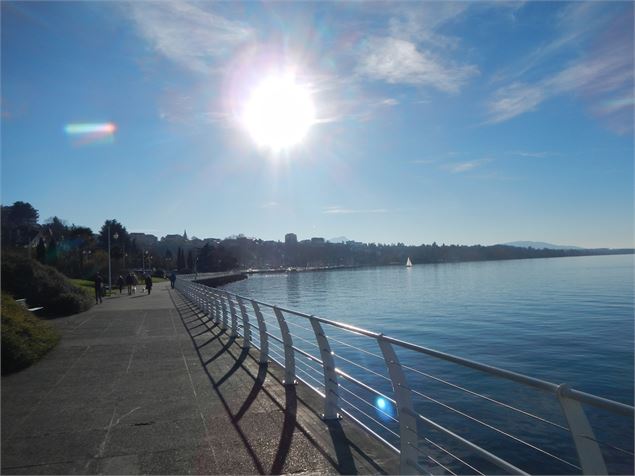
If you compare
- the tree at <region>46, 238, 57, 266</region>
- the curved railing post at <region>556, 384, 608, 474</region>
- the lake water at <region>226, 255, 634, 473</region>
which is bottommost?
the lake water at <region>226, 255, 634, 473</region>

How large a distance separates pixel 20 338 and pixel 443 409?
8.73 meters

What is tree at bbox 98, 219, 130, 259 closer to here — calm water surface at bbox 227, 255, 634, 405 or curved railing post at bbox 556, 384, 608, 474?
calm water surface at bbox 227, 255, 634, 405

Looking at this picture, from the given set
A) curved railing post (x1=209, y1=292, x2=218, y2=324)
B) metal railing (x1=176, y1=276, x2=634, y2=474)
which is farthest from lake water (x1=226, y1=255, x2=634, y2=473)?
curved railing post (x1=209, y1=292, x2=218, y2=324)

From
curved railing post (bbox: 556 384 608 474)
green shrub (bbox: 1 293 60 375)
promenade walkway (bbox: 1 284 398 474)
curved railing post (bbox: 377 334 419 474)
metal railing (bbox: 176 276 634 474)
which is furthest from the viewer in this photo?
green shrub (bbox: 1 293 60 375)

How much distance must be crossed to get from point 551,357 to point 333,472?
1735 cm

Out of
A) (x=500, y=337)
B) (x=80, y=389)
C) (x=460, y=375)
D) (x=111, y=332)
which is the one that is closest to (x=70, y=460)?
(x=80, y=389)

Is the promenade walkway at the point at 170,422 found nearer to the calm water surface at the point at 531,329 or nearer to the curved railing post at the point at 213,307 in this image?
the curved railing post at the point at 213,307

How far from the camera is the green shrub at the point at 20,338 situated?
923 centimetres

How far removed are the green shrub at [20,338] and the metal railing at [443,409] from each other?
12.9 ft

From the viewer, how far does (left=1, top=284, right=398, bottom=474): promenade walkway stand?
15.4 feet

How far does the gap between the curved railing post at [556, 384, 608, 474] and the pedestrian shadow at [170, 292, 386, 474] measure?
2.09 metres

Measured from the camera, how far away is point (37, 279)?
20641mm

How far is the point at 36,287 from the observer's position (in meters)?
20.5

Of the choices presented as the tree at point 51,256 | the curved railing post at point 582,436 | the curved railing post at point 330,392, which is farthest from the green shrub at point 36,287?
the tree at point 51,256
